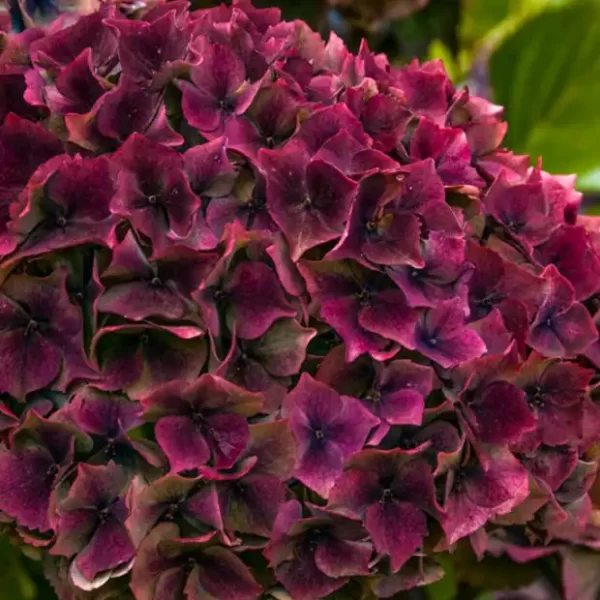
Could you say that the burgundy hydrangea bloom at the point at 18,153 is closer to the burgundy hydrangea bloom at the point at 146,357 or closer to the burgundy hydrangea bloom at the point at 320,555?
the burgundy hydrangea bloom at the point at 146,357

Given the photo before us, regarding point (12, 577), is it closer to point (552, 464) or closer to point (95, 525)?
point (95, 525)

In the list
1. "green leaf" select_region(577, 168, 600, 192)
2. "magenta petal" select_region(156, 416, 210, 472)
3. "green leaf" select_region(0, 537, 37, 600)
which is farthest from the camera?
"green leaf" select_region(577, 168, 600, 192)

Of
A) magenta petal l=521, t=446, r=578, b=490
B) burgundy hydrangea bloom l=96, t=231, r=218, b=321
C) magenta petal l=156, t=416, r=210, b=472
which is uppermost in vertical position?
burgundy hydrangea bloom l=96, t=231, r=218, b=321

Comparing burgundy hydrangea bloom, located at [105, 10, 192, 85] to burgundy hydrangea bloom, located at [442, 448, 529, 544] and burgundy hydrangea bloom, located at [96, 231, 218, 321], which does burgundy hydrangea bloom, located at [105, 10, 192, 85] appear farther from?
burgundy hydrangea bloom, located at [442, 448, 529, 544]

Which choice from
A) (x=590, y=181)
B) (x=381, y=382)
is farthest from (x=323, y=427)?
(x=590, y=181)

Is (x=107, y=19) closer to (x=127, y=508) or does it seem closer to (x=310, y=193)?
(x=310, y=193)

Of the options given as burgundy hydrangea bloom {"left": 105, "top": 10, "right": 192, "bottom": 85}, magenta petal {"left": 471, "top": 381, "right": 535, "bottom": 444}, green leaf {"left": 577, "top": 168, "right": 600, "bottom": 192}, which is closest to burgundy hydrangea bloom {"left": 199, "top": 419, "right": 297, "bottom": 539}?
magenta petal {"left": 471, "top": 381, "right": 535, "bottom": 444}

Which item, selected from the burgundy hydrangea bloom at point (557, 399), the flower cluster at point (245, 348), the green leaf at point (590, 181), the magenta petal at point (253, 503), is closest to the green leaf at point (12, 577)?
the flower cluster at point (245, 348)
